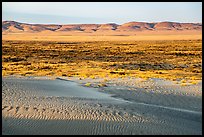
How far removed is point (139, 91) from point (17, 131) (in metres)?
10.7

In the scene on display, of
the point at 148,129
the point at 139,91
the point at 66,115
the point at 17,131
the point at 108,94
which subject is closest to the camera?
the point at 17,131

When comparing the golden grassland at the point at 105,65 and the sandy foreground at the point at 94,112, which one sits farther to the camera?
the golden grassland at the point at 105,65

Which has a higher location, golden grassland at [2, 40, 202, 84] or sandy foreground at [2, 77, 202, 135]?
sandy foreground at [2, 77, 202, 135]

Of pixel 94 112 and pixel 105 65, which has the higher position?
pixel 94 112

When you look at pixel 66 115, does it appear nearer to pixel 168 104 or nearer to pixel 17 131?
pixel 17 131

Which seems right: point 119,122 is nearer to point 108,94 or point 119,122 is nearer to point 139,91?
point 108,94

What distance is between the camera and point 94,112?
40.1ft

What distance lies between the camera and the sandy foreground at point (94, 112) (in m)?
10.4

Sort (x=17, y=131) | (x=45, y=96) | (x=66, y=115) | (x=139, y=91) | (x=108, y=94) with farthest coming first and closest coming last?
(x=139, y=91)
(x=108, y=94)
(x=45, y=96)
(x=66, y=115)
(x=17, y=131)

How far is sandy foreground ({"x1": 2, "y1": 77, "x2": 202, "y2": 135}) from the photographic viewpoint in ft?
34.0

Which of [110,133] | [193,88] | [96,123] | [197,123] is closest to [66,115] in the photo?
[96,123]

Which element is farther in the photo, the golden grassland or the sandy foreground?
the golden grassland

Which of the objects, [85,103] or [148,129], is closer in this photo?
[148,129]

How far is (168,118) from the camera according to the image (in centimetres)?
1220
